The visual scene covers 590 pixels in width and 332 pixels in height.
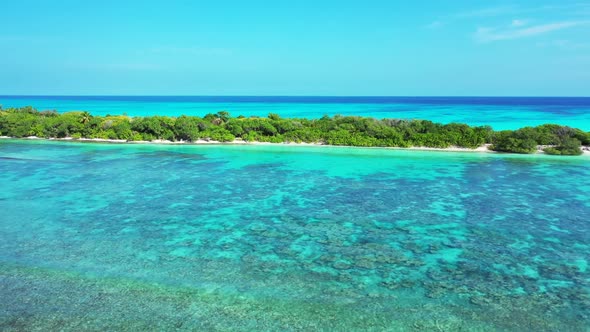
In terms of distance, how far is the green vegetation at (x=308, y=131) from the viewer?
87.9 feet

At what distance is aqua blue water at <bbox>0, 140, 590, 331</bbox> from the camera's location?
718 cm

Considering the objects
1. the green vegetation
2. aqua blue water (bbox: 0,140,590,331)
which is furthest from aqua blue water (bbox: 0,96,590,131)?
aqua blue water (bbox: 0,140,590,331)

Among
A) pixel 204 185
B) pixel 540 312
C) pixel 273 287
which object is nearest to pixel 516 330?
pixel 540 312

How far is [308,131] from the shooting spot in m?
32.4

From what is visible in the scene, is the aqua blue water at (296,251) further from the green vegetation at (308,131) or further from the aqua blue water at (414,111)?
the aqua blue water at (414,111)

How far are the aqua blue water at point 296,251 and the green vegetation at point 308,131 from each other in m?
7.55

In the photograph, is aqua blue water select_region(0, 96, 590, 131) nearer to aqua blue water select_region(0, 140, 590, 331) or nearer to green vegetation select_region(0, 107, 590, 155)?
green vegetation select_region(0, 107, 590, 155)

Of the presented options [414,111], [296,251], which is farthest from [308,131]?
[414,111]

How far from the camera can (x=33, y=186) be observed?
56.3ft

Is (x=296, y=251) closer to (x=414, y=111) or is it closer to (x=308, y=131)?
(x=308, y=131)

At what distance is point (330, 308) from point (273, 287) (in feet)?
4.54

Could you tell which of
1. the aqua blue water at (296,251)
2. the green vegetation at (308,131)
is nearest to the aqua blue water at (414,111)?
the green vegetation at (308,131)

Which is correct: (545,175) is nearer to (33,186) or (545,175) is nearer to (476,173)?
(476,173)

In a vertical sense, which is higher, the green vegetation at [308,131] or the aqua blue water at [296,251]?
the green vegetation at [308,131]
